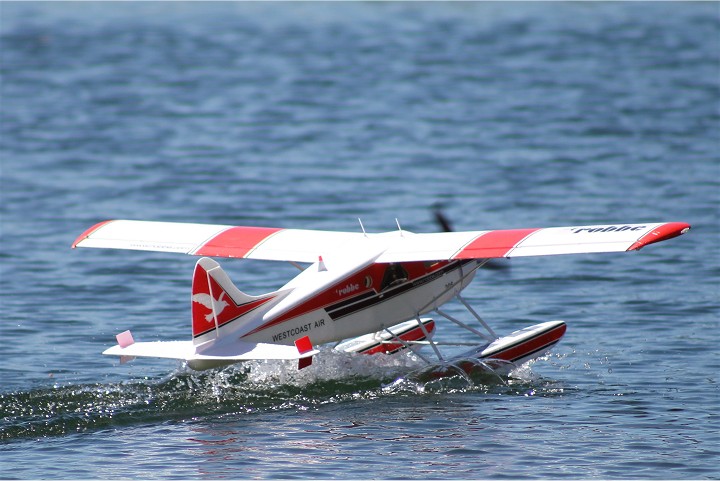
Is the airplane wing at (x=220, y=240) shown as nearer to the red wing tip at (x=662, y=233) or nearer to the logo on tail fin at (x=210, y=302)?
the logo on tail fin at (x=210, y=302)

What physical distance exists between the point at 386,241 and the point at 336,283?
1062 mm

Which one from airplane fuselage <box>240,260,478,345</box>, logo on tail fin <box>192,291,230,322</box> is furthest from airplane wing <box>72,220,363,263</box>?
logo on tail fin <box>192,291,230,322</box>

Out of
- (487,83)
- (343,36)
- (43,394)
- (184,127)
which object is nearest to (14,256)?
(43,394)

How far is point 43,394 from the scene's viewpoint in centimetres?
1440

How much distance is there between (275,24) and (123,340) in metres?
69.4

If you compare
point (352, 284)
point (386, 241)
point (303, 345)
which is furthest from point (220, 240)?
point (303, 345)

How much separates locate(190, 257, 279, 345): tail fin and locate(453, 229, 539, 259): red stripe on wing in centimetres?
290

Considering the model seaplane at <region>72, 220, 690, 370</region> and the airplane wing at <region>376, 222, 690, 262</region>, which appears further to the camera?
the airplane wing at <region>376, 222, 690, 262</region>

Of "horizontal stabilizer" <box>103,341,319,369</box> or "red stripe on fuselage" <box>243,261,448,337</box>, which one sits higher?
"red stripe on fuselage" <box>243,261,448,337</box>

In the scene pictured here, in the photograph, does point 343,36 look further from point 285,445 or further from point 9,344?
point 285,445

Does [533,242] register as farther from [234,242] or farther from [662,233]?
[234,242]

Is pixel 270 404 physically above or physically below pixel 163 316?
below

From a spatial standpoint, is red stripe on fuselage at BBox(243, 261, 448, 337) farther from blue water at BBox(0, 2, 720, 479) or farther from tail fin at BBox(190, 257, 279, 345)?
blue water at BBox(0, 2, 720, 479)

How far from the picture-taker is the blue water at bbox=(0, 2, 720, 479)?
13.0 meters
